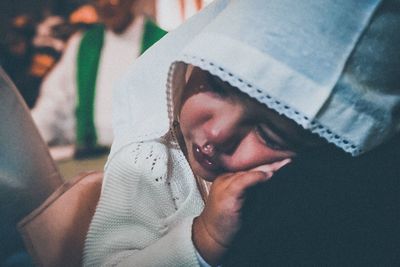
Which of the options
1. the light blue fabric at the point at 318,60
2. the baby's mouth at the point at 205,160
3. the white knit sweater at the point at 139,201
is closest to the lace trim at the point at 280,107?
the light blue fabric at the point at 318,60

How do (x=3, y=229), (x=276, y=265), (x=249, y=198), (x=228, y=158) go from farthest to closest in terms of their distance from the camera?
1. (x=3, y=229)
2. (x=228, y=158)
3. (x=249, y=198)
4. (x=276, y=265)

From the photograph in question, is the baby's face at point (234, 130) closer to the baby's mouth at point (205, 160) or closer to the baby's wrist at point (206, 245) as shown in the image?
the baby's mouth at point (205, 160)

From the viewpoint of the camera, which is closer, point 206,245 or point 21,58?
point 206,245

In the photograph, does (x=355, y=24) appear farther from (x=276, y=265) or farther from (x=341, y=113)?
(x=276, y=265)

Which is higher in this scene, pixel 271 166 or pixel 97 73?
pixel 271 166

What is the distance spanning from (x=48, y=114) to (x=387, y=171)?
186cm

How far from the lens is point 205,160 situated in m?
0.60

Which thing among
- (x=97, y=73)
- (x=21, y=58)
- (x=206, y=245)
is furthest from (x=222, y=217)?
(x=21, y=58)

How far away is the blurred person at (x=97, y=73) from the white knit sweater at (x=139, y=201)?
4.14 ft

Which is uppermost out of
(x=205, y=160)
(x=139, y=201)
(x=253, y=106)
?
(x=253, y=106)

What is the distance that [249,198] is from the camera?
0.46 metres

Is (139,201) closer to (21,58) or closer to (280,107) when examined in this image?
(280,107)

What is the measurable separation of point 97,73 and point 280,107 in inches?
63.6

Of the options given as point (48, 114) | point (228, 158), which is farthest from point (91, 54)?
point (228, 158)
